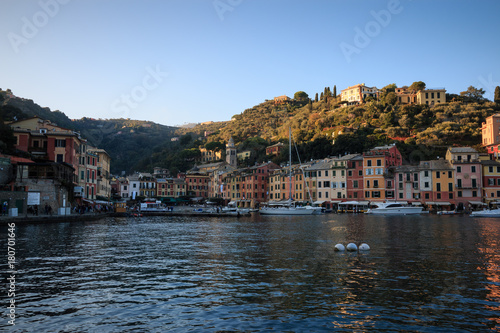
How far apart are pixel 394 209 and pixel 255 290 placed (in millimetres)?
65512

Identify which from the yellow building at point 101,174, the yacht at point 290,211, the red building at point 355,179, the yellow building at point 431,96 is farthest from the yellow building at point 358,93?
the yellow building at point 101,174

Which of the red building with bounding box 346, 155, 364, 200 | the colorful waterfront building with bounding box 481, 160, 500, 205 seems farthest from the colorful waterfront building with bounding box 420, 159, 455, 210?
the red building with bounding box 346, 155, 364, 200

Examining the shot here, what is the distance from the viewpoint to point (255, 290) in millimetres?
14586

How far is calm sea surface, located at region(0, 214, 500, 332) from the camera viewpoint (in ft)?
36.1

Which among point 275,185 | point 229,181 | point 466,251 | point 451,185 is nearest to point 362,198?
point 451,185

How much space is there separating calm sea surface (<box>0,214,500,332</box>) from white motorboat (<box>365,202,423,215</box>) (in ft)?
163

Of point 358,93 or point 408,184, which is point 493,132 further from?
point 358,93

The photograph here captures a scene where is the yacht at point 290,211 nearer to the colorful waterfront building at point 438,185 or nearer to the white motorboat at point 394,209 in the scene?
the white motorboat at point 394,209

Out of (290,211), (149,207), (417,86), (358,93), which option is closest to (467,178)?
(290,211)

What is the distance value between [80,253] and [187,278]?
9.93 m

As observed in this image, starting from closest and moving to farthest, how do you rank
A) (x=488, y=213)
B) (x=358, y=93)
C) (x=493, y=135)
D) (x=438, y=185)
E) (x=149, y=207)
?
(x=488, y=213), (x=438, y=185), (x=149, y=207), (x=493, y=135), (x=358, y=93)

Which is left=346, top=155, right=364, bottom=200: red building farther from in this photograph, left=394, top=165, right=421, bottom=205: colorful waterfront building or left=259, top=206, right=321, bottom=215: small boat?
left=259, top=206, right=321, bottom=215: small boat

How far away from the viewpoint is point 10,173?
161 feet

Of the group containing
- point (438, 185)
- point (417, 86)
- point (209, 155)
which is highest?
point (417, 86)
